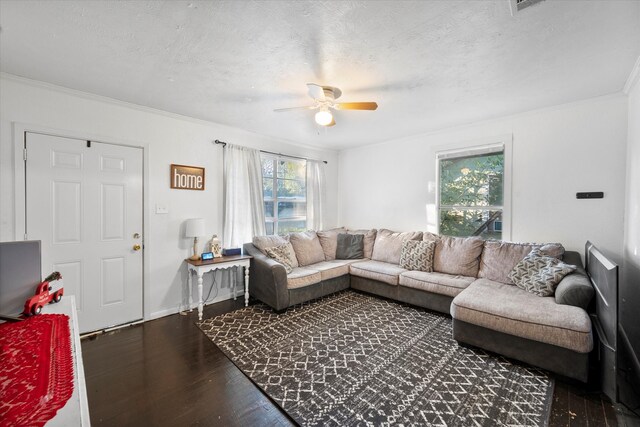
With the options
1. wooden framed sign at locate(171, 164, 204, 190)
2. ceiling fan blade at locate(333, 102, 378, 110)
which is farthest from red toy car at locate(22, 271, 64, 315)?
ceiling fan blade at locate(333, 102, 378, 110)

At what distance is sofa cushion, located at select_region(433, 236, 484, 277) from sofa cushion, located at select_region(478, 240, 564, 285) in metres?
0.09

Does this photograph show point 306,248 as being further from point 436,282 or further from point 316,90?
point 316,90

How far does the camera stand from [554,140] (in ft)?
10.8

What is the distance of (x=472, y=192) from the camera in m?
3.99

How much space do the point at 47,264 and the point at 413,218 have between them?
4.68 m

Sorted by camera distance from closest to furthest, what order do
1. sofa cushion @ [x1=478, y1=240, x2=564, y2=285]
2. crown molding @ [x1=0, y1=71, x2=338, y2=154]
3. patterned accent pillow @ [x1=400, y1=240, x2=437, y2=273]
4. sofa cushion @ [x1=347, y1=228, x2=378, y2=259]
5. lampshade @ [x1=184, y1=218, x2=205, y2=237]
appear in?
crown molding @ [x1=0, y1=71, x2=338, y2=154] < sofa cushion @ [x1=478, y1=240, x2=564, y2=285] < lampshade @ [x1=184, y1=218, x2=205, y2=237] < patterned accent pillow @ [x1=400, y1=240, x2=437, y2=273] < sofa cushion @ [x1=347, y1=228, x2=378, y2=259]

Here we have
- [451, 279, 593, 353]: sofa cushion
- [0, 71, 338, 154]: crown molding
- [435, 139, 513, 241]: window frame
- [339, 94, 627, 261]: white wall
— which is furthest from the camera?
[435, 139, 513, 241]: window frame

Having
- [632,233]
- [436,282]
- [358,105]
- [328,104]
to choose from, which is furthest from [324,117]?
[632,233]

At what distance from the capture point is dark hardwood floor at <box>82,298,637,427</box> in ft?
5.74

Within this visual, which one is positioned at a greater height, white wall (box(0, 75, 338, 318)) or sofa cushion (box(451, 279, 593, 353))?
white wall (box(0, 75, 338, 318))

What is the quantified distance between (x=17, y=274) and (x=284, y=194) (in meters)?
3.55

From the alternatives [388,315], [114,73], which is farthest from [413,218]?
[114,73]

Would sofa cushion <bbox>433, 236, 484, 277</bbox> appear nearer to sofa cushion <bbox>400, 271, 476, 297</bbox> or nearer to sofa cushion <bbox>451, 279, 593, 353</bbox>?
sofa cushion <bbox>400, 271, 476, 297</bbox>

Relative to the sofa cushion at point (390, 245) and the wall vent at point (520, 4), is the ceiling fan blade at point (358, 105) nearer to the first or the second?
the wall vent at point (520, 4)
